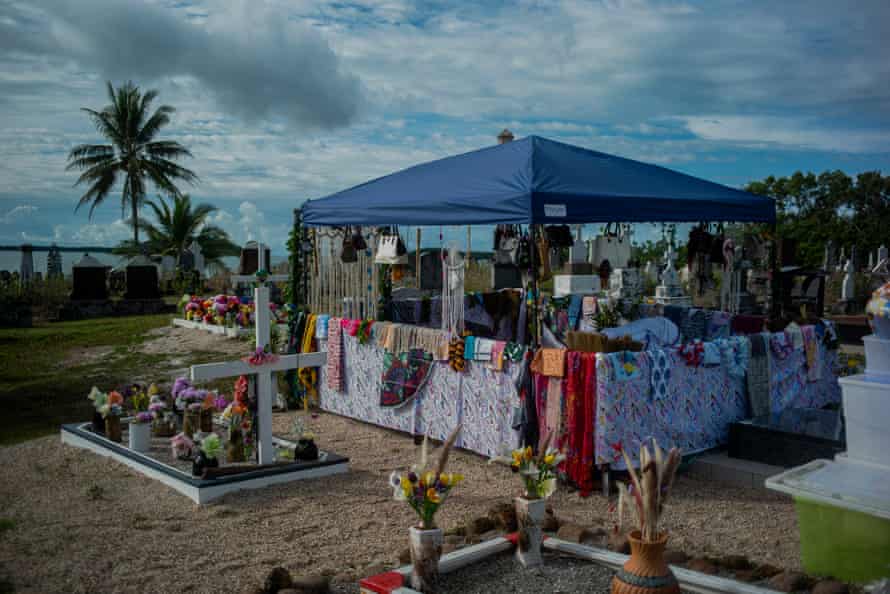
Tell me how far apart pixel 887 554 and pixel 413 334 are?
4669mm

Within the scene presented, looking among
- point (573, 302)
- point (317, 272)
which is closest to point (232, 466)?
point (317, 272)

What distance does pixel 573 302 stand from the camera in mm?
10938

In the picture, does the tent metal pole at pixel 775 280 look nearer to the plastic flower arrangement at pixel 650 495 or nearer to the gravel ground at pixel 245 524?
the gravel ground at pixel 245 524

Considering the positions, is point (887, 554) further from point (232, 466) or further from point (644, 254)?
point (644, 254)

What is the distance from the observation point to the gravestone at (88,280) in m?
19.6

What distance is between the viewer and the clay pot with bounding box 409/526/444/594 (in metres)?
4.32

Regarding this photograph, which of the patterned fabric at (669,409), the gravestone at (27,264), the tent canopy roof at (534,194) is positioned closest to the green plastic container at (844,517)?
the patterned fabric at (669,409)

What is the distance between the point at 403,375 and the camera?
26.9ft

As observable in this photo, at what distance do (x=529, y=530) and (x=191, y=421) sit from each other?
415cm

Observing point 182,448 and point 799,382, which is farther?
point 799,382

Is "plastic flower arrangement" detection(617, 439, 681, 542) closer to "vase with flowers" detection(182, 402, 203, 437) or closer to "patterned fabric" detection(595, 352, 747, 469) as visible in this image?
"patterned fabric" detection(595, 352, 747, 469)

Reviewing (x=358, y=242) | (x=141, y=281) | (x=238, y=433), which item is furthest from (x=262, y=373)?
(x=141, y=281)

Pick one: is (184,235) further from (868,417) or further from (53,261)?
(868,417)

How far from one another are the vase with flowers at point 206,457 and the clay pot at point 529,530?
2.92m
